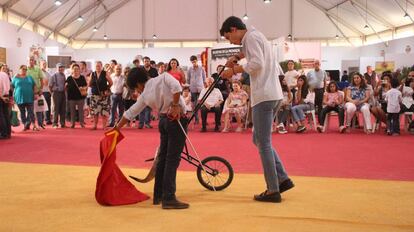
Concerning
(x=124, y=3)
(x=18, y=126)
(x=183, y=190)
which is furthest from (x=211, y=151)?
(x=124, y=3)

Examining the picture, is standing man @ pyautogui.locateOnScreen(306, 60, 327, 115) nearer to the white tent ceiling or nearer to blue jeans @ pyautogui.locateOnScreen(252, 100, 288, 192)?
blue jeans @ pyautogui.locateOnScreen(252, 100, 288, 192)

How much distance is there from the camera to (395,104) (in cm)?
890

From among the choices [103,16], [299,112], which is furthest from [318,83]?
[103,16]

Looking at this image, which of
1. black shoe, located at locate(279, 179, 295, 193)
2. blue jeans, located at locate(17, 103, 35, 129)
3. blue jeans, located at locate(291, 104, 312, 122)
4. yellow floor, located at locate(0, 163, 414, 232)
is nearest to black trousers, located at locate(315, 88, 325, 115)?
blue jeans, located at locate(291, 104, 312, 122)

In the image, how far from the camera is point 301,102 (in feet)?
32.0

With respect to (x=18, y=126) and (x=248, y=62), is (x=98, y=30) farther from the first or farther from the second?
(x=248, y=62)

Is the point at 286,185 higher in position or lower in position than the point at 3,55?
lower

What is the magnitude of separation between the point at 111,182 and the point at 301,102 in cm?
670

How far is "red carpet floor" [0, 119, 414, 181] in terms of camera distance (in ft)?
17.3

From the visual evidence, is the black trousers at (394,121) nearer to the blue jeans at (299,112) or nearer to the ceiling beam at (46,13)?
the blue jeans at (299,112)

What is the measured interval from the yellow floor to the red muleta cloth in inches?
3.7

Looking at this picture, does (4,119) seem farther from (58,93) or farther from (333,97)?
(333,97)

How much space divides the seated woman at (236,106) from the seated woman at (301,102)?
1062mm

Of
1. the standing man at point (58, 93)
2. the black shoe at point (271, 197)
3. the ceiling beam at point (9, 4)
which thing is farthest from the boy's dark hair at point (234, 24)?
the ceiling beam at point (9, 4)
